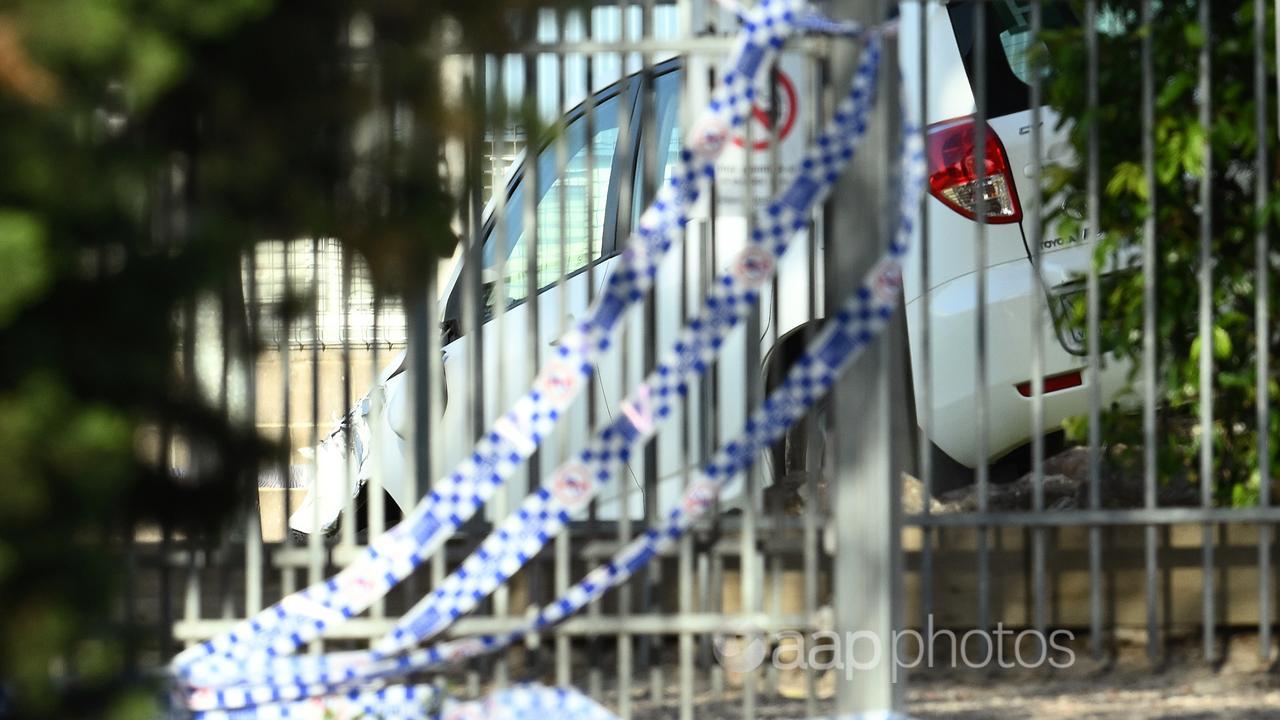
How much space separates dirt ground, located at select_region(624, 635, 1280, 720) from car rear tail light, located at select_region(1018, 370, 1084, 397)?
98 centimetres

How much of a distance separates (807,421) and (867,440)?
508 mm

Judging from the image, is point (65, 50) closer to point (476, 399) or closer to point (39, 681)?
point (39, 681)

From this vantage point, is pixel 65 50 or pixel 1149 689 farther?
pixel 1149 689

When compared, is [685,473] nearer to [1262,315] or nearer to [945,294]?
[1262,315]

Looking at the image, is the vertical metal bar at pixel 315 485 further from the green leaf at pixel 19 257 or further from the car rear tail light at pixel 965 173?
the car rear tail light at pixel 965 173

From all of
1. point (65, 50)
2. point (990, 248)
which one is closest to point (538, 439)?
point (65, 50)

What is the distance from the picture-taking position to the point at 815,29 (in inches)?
134

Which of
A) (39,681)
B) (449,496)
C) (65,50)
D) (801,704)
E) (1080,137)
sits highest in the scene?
(1080,137)

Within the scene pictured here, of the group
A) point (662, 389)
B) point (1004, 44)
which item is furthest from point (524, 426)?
point (1004, 44)

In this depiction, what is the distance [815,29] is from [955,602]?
1893mm

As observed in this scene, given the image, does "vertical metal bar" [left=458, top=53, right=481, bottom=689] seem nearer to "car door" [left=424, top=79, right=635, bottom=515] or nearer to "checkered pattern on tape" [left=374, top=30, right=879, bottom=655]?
"checkered pattern on tape" [left=374, top=30, right=879, bottom=655]

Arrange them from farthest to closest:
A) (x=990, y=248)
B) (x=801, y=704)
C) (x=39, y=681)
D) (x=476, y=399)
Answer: (x=990, y=248) → (x=801, y=704) → (x=476, y=399) → (x=39, y=681)

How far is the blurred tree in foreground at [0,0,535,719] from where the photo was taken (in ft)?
7.26

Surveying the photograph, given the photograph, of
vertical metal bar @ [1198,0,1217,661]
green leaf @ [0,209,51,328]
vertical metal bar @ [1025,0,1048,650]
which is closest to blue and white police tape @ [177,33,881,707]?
vertical metal bar @ [1025,0,1048,650]
